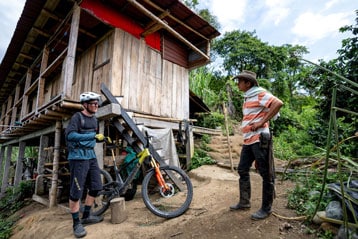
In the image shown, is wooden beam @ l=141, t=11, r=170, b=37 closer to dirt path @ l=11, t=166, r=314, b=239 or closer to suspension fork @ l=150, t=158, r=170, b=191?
suspension fork @ l=150, t=158, r=170, b=191

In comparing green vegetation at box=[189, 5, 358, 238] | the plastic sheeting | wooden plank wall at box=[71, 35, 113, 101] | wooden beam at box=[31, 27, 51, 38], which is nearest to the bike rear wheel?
the plastic sheeting

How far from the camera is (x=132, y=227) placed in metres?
3.27

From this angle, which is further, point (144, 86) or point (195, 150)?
point (195, 150)

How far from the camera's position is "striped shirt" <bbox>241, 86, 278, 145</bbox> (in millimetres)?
2666

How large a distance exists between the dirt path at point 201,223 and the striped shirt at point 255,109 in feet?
3.40

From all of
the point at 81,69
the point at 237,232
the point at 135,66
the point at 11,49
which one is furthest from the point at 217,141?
the point at 11,49

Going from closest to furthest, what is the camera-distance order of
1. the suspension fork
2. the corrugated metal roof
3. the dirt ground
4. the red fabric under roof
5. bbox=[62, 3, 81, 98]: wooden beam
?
1. the dirt ground
2. the suspension fork
3. bbox=[62, 3, 81, 98]: wooden beam
4. the red fabric under roof
5. the corrugated metal roof

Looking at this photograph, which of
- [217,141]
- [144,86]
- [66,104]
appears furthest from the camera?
[217,141]

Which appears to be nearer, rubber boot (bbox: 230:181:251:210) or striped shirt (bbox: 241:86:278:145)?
striped shirt (bbox: 241:86:278:145)

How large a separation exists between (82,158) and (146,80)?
3530 mm

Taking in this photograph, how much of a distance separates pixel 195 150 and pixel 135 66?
3.62 m

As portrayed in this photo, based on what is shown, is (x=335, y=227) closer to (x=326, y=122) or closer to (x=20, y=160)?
(x=326, y=122)

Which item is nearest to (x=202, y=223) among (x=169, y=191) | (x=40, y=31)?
(x=169, y=191)

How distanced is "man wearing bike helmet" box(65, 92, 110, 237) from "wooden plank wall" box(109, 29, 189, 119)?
2023 millimetres
